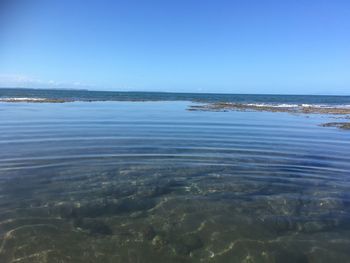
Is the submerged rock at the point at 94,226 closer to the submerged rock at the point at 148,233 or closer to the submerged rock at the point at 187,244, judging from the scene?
the submerged rock at the point at 148,233

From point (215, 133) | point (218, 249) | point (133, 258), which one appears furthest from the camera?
point (215, 133)

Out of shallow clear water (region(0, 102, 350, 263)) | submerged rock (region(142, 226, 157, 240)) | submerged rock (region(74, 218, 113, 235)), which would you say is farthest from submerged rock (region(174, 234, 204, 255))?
submerged rock (region(74, 218, 113, 235))

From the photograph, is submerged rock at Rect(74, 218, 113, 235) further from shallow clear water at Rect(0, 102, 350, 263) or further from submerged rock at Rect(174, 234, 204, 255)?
submerged rock at Rect(174, 234, 204, 255)

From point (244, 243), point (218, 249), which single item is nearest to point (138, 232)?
point (218, 249)

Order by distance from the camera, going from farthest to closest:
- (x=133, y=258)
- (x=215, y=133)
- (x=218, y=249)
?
(x=215, y=133) < (x=218, y=249) < (x=133, y=258)

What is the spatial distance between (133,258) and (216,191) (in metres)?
4.82

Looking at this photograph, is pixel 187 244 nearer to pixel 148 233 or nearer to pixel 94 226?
pixel 148 233

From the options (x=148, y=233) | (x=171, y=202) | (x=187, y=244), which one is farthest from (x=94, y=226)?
(x=171, y=202)

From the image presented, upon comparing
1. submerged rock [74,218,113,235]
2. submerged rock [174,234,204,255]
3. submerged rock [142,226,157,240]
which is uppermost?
submerged rock [74,218,113,235]

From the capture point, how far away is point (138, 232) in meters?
8.42

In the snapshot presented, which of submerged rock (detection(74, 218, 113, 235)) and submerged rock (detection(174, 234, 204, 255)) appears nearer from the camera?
submerged rock (detection(174, 234, 204, 255))

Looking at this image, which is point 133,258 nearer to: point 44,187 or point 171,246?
point 171,246

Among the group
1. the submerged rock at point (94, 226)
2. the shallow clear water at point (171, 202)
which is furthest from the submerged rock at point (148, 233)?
the submerged rock at point (94, 226)

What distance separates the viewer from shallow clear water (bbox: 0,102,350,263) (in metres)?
7.71
